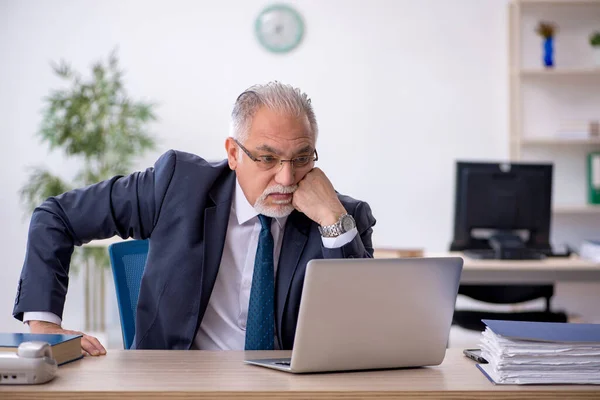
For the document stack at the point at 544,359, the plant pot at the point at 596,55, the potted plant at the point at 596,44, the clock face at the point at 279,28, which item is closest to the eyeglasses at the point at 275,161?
the document stack at the point at 544,359

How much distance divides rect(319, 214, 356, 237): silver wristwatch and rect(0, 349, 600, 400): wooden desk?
433mm

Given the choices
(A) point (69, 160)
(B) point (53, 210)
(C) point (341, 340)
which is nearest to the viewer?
(C) point (341, 340)

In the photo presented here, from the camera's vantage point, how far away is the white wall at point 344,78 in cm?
537

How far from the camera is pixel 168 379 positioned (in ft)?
4.34

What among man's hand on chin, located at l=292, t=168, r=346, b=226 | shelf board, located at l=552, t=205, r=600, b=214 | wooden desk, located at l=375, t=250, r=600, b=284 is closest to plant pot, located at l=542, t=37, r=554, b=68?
shelf board, located at l=552, t=205, r=600, b=214

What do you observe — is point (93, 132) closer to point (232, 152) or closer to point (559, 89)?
point (232, 152)

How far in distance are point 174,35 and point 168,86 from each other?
14.2 inches

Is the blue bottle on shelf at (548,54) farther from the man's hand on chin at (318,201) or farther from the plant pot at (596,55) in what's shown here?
the man's hand on chin at (318,201)

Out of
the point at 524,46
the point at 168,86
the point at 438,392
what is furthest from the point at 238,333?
the point at 524,46

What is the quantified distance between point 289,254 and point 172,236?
0.29 metres

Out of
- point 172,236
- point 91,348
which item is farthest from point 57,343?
point 172,236

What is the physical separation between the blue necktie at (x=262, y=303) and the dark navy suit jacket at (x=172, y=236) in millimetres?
30

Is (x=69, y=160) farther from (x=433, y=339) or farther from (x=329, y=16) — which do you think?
(x=433, y=339)

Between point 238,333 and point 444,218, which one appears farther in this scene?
point 444,218
